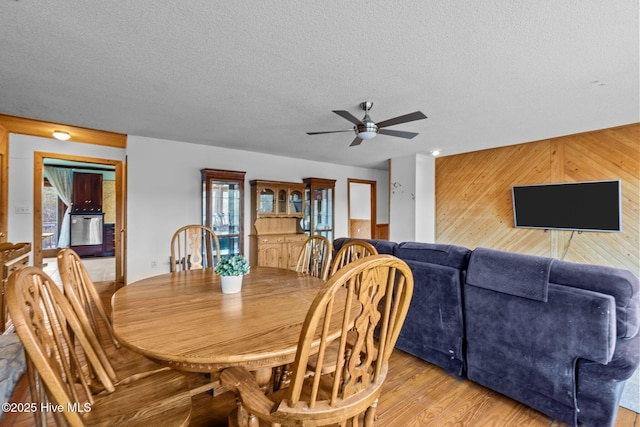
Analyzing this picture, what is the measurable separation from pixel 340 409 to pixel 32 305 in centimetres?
105

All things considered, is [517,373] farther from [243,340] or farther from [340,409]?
[243,340]

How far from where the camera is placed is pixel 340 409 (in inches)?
35.9

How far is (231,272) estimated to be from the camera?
160 cm

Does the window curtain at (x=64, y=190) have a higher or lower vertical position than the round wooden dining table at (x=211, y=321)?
higher

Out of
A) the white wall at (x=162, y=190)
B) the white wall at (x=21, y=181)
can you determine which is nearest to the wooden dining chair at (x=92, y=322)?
the white wall at (x=162, y=190)

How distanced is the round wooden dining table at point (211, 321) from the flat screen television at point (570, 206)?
4051mm

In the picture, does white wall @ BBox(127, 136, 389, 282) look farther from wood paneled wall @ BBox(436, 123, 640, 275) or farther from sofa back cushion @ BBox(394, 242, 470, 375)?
wood paneled wall @ BBox(436, 123, 640, 275)

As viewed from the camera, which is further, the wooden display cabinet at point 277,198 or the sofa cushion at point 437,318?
the wooden display cabinet at point 277,198

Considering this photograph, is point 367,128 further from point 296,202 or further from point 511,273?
point 296,202

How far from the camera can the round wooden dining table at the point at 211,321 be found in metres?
0.96

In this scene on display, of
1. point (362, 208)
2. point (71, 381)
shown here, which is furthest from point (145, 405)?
point (362, 208)

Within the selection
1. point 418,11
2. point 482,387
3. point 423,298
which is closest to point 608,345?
point 482,387

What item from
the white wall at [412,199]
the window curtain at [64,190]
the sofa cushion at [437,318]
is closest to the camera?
the sofa cushion at [437,318]

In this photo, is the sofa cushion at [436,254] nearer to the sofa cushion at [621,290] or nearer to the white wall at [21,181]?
the sofa cushion at [621,290]
